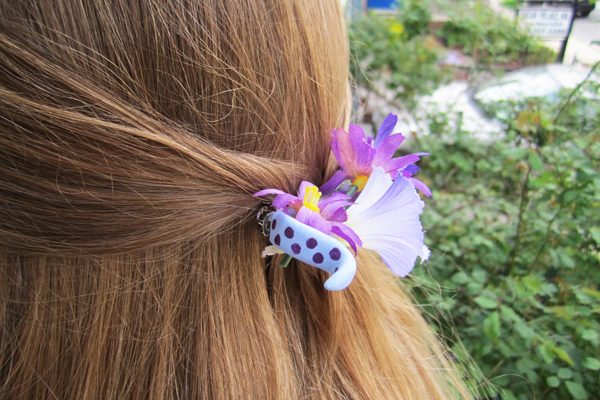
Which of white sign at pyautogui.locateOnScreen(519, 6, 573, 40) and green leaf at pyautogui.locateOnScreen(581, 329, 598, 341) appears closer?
green leaf at pyautogui.locateOnScreen(581, 329, 598, 341)

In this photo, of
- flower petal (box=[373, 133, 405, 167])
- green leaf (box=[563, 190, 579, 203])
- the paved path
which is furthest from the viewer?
the paved path

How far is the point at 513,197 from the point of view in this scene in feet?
5.64

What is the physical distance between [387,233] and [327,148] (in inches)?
8.7

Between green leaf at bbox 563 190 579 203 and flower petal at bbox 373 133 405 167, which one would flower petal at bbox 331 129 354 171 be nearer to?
flower petal at bbox 373 133 405 167

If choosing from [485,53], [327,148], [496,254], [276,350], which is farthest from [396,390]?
[485,53]

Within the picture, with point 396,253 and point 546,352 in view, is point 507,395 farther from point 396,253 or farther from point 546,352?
point 396,253

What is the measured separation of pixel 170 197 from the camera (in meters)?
0.56

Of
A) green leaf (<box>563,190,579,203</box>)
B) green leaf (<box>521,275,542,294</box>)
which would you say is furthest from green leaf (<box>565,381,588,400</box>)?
green leaf (<box>563,190,579,203</box>)

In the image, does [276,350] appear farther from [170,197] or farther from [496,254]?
[496,254]

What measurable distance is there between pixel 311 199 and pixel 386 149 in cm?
15

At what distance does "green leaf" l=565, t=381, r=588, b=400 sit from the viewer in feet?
2.92

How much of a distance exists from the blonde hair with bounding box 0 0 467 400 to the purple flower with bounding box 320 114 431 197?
2.6 inches

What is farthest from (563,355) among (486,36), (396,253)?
(486,36)

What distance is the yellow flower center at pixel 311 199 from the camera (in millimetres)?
556
